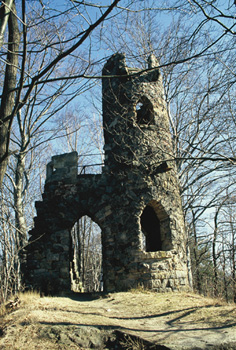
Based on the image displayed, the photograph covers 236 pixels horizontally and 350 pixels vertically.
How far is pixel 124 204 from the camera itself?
8.48 meters

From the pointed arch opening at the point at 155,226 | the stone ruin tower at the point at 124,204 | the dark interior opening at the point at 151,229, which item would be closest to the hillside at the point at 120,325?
the stone ruin tower at the point at 124,204

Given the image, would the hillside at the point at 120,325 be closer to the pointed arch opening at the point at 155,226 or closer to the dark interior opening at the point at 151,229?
the pointed arch opening at the point at 155,226

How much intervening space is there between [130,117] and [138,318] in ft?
18.7

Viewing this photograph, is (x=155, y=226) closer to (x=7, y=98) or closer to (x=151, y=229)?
(x=151, y=229)

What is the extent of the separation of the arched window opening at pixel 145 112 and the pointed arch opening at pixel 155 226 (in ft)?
8.85

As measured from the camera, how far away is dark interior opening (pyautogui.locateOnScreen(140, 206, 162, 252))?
382 inches

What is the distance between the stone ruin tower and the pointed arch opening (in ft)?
0.09

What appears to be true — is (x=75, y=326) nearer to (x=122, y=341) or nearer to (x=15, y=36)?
(x=122, y=341)

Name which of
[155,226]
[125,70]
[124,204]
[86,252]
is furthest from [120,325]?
[86,252]

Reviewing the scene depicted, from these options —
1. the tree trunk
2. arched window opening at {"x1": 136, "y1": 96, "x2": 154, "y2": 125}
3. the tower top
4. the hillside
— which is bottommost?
the hillside

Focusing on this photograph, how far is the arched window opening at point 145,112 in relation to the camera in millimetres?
9664

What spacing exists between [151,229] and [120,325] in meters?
5.29

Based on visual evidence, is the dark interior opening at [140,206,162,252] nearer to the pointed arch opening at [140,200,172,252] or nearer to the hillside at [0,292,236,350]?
the pointed arch opening at [140,200,172,252]

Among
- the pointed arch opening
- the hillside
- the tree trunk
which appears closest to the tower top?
the pointed arch opening
